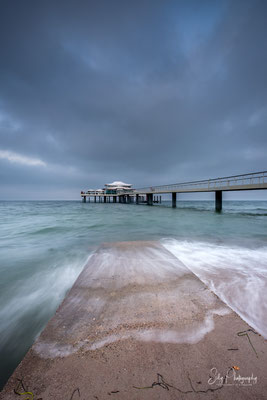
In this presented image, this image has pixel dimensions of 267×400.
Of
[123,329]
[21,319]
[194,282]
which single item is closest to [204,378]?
[123,329]

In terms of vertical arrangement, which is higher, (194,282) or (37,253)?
(194,282)

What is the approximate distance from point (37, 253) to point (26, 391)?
182 inches

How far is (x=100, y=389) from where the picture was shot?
106cm

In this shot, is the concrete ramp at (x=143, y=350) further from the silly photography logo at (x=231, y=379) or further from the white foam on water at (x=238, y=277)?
the white foam on water at (x=238, y=277)

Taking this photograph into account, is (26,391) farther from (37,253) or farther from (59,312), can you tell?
(37,253)

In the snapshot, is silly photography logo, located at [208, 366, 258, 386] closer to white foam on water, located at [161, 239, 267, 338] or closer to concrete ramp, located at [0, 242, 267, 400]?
concrete ramp, located at [0, 242, 267, 400]

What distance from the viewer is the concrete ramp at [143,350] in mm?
1072

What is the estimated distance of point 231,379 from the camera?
1.14 m

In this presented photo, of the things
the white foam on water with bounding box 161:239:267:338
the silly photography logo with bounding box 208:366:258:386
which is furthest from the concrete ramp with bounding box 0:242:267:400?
the white foam on water with bounding box 161:239:267:338

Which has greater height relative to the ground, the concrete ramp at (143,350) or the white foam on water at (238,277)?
the concrete ramp at (143,350)

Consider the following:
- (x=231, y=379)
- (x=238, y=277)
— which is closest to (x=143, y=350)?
(x=231, y=379)

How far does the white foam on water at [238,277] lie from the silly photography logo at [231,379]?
64cm

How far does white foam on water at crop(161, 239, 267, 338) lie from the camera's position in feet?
6.56

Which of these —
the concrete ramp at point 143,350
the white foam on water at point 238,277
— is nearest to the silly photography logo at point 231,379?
the concrete ramp at point 143,350
